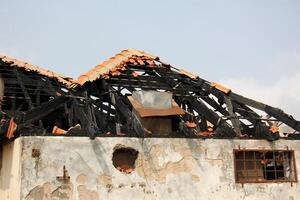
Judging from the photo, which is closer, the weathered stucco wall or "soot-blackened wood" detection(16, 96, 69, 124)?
the weathered stucco wall

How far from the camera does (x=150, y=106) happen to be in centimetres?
1271

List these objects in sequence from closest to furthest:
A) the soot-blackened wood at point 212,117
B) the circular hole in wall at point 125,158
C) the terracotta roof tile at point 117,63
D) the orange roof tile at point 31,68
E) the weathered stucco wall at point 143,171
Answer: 1. the weathered stucco wall at point 143,171
2. the circular hole in wall at point 125,158
3. the soot-blackened wood at point 212,117
4. the terracotta roof tile at point 117,63
5. the orange roof tile at point 31,68

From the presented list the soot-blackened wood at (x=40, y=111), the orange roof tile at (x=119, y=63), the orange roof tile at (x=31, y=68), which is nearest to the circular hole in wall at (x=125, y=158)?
the soot-blackened wood at (x=40, y=111)

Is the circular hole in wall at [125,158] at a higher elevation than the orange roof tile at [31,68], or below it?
below

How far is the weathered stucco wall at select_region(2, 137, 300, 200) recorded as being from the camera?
10414mm

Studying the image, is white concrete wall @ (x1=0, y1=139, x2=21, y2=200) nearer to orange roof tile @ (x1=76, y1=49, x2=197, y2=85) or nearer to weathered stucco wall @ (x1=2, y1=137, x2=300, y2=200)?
weathered stucco wall @ (x1=2, y1=137, x2=300, y2=200)

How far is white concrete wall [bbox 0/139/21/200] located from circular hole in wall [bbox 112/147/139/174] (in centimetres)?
250

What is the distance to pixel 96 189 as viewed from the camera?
35.4ft

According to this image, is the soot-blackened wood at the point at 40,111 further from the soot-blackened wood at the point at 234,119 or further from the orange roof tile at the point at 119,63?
the soot-blackened wood at the point at 234,119

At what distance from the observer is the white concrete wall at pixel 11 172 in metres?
10.4

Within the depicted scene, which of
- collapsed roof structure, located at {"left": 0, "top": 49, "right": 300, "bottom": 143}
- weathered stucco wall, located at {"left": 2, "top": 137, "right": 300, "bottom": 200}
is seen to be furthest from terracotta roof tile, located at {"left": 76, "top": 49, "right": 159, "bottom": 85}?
weathered stucco wall, located at {"left": 2, "top": 137, "right": 300, "bottom": 200}

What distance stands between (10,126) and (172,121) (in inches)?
190

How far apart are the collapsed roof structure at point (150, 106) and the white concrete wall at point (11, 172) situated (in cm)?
43

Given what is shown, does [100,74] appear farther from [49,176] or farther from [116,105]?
[49,176]
